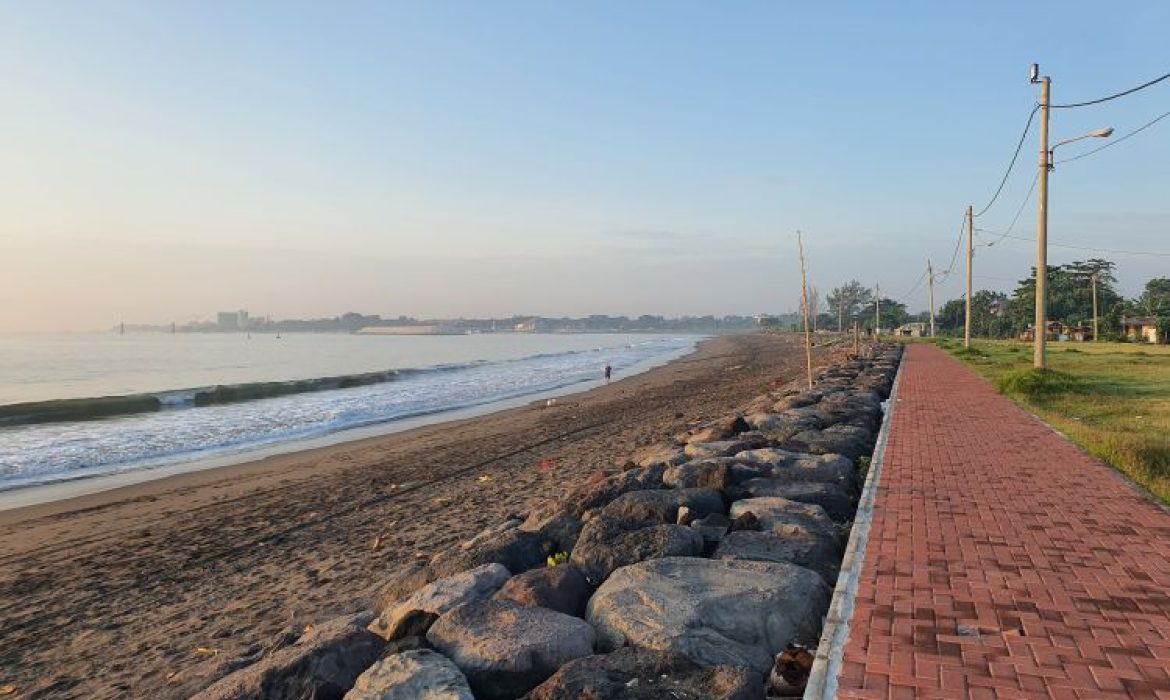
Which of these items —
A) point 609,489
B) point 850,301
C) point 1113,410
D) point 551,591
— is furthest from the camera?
point 850,301

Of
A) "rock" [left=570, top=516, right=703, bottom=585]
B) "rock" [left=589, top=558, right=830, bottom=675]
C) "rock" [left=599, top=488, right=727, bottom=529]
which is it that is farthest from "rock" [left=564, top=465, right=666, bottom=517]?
"rock" [left=589, top=558, right=830, bottom=675]

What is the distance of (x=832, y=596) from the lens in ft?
14.0

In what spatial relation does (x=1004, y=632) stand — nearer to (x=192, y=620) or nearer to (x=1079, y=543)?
(x=1079, y=543)

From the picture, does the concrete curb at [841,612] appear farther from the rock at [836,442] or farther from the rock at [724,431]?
the rock at [724,431]

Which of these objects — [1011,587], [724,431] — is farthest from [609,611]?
[724,431]

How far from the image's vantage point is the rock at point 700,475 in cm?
699

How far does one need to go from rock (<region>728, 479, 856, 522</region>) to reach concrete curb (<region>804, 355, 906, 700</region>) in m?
0.15

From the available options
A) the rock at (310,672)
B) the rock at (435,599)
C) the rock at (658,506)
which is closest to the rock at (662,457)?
the rock at (658,506)

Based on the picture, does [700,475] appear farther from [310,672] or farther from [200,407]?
[200,407]

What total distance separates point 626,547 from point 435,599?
1407 millimetres

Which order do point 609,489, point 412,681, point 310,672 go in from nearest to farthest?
point 412,681
point 310,672
point 609,489

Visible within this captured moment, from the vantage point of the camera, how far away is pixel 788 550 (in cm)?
Answer: 502

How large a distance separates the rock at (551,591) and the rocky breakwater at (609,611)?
0.01 metres

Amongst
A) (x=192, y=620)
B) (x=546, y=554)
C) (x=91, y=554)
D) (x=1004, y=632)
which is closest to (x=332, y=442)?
(x=91, y=554)
